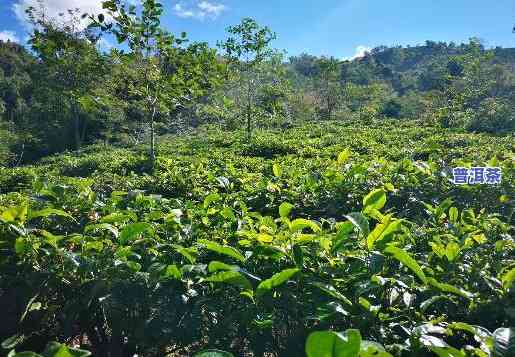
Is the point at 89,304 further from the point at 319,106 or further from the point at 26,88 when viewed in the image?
the point at 26,88

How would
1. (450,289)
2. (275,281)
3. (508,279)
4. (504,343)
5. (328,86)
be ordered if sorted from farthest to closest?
(328,86) < (508,279) < (450,289) < (275,281) < (504,343)

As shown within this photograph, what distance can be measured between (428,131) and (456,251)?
13.1 metres

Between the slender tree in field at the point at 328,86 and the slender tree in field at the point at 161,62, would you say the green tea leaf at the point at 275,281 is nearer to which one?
the slender tree in field at the point at 161,62

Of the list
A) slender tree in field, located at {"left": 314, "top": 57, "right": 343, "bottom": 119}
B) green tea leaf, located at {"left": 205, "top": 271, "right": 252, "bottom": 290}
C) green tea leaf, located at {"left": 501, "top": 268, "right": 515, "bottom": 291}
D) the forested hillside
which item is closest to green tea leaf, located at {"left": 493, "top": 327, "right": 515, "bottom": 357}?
green tea leaf, located at {"left": 501, "top": 268, "right": 515, "bottom": 291}

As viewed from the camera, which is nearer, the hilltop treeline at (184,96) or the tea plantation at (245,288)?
the tea plantation at (245,288)

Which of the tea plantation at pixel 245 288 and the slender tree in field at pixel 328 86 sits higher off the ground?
the slender tree in field at pixel 328 86

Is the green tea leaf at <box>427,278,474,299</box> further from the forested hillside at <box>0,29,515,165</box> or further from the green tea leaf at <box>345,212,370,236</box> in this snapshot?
the forested hillside at <box>0,29,515,165</box>

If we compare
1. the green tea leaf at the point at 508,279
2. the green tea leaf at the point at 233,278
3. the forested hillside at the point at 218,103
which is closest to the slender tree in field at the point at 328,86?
the forested hillside at the point at 218,103

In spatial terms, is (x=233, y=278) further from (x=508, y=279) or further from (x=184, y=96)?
(x=184, y=96)

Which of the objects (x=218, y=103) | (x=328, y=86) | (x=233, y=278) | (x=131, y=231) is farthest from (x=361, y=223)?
(x=328, y=86)

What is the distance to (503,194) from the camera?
2971 mm

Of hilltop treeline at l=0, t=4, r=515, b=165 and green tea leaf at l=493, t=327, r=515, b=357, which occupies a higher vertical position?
hilltop treeline at l=0, t=4, r=515, b=165

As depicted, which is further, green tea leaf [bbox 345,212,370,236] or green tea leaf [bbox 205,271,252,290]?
green tea leaf [bbox 345,212,370,236]

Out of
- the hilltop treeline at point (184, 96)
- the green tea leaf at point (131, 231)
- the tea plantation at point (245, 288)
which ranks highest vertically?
the hilltop treeline at point (184, 96)
